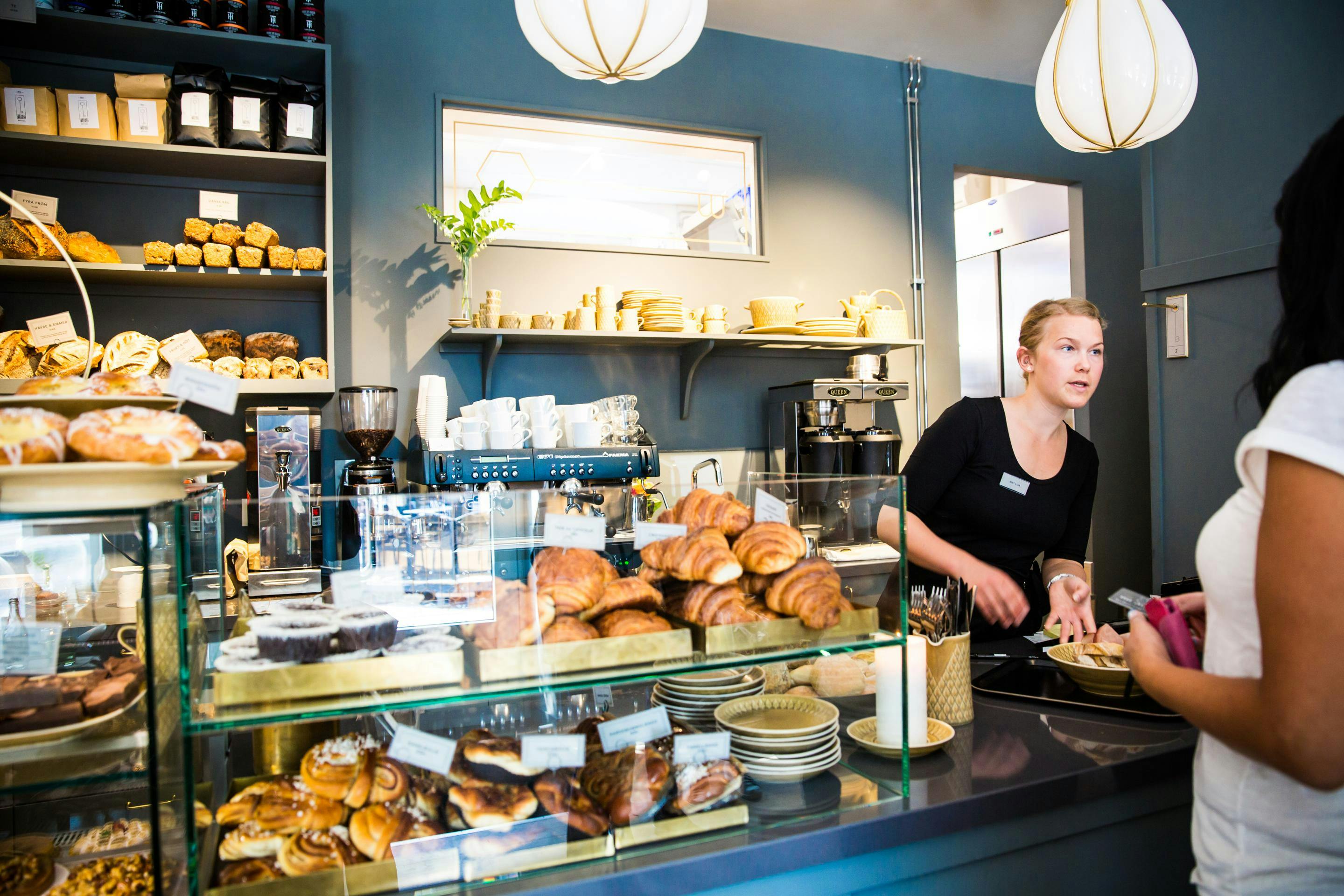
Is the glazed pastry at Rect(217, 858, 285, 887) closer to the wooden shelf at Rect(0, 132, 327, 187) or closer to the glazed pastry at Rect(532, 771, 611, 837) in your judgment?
the glazed pastry at Rect(532, 771, 611, 837)

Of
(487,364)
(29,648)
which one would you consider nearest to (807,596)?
(29,648)

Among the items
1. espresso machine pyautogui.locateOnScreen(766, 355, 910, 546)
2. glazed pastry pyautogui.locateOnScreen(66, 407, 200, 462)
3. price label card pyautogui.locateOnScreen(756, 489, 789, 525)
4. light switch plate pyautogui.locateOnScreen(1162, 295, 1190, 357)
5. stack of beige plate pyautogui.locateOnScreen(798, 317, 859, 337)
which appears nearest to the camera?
glazed pastry pyautogui.locateOnScreen(66, 407, 200, 462)

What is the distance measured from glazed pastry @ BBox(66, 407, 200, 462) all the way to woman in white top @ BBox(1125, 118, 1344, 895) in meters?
1.06

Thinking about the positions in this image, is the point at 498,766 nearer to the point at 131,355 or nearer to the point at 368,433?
the point at 368,433

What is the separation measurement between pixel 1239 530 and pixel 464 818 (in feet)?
2.88

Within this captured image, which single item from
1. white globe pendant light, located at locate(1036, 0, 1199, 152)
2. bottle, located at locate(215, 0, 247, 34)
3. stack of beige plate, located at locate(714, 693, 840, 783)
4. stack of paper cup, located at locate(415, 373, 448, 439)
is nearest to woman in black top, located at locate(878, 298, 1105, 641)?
white globe pendant light, located at locate(1036, 0, 1199, 152)

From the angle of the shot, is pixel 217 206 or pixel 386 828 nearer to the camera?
pixel 386 828

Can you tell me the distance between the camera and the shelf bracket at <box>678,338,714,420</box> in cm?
368

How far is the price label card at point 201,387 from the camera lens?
3.02 ft

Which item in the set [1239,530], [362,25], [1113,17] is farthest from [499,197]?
[1239,530]

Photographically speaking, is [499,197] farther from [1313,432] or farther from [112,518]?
[1313,432]

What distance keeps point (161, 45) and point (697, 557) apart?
9.98 ft

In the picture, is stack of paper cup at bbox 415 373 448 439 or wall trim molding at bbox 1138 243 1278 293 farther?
stack of paper cup at bbox 415 373 448 439

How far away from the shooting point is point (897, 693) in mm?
1174
